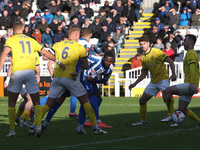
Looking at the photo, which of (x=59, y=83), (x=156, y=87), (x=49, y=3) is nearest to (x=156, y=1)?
(x=49, y=3)

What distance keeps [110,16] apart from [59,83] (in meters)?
17.5

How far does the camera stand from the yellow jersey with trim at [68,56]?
31.2ft

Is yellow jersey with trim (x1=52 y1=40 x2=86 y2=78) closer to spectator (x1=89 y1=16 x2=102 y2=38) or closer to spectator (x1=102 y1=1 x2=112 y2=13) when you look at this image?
spectator (x1=89 y1=16 x2=102 y2=38)

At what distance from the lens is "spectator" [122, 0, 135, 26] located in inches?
1046

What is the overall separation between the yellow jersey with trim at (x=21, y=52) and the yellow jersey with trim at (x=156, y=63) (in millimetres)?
3274

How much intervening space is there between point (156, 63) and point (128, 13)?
603 inches

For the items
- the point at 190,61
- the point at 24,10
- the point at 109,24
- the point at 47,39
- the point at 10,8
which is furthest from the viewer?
the point at 10,8

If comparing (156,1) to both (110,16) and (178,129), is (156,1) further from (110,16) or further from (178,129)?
(178,129)

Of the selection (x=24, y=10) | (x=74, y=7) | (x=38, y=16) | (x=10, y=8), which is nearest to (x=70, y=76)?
(x=74, y=7)

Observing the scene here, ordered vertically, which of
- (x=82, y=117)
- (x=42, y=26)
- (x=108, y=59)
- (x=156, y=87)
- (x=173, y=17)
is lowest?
(x=82, y=117)

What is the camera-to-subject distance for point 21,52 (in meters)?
9.28

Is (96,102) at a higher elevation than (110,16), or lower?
lower

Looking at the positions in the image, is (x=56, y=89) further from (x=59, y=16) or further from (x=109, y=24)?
(x=59, y=16)

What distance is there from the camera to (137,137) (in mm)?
8984
